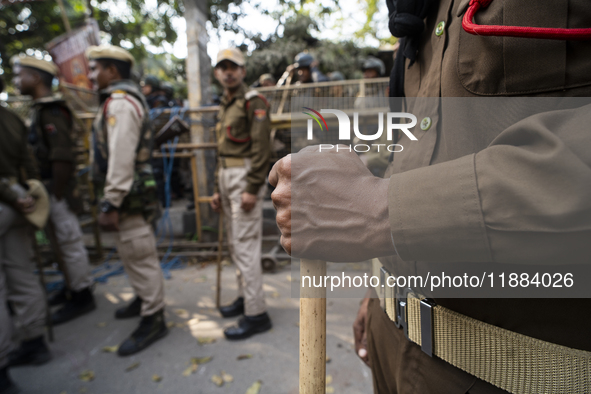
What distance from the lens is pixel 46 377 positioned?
2.59m

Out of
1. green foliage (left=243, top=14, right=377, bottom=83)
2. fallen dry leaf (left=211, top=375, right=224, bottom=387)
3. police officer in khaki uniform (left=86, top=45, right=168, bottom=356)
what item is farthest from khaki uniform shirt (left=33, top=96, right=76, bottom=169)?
green foliage (left=243, top=14, right=377, bottom=83)

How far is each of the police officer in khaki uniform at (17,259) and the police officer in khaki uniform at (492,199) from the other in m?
3.09

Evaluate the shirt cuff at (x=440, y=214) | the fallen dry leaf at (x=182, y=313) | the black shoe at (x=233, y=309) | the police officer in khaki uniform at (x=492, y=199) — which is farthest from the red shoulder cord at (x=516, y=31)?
the fallen dry leaf at (x=182, y=313)

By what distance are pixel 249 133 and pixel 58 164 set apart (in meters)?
2.13

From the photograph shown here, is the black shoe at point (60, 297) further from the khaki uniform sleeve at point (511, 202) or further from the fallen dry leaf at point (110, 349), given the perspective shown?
the khaki uniform sleeve at point (511, 202)

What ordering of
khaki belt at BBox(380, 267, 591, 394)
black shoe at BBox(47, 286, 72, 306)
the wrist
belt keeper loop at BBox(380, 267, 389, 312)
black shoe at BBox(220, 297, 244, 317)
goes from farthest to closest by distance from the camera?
black shoe at BBox(47, 286, 72, 306) < black shoe at BBox(220, 297, 244, 317) < the wrist < belt keeper loop at BBox(380, 267, 389, 312) < khaki belt at BBox(380, 267, 591, 394)

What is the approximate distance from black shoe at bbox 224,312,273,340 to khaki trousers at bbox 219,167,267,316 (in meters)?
0.06

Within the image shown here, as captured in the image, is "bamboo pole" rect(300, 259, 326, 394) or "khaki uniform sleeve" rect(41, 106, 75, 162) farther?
"khaki uniform sleeve" rect(41, 106, 75, 162)

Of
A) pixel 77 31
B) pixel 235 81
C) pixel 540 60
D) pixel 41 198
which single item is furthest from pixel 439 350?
pixel 77 31

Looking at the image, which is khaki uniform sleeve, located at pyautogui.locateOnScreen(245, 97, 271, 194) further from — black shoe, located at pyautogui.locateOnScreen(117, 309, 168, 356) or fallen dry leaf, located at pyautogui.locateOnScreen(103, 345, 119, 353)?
fallen dry leaf, located at pyautogui.locateOnScreen(103, 345, 119, 353)

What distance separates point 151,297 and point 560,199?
3.17 m

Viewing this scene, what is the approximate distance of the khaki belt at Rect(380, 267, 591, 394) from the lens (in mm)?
583

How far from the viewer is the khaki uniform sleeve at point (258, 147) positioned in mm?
3018

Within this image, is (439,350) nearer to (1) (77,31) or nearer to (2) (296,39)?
(1) (77,31)
